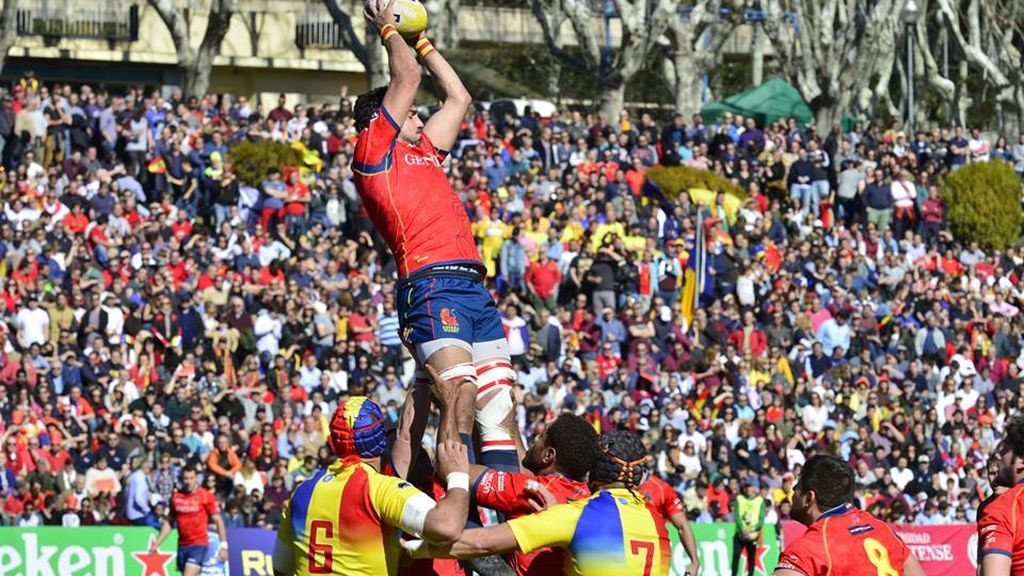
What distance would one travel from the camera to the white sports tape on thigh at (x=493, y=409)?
891cm

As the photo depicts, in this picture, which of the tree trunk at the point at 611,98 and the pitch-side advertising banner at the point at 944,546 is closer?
the pitch-side advertising banner at the point at 944,546

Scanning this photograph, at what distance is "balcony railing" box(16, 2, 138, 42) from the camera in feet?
150

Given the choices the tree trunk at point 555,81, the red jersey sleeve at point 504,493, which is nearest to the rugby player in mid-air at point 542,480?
the red jersey sleeve at point 504,493

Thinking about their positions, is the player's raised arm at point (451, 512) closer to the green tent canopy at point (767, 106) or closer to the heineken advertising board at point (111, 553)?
the heineken advertising board at point (111, 553)

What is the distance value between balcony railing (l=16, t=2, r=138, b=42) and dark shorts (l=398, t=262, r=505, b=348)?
38183 mm

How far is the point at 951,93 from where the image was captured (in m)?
47.7

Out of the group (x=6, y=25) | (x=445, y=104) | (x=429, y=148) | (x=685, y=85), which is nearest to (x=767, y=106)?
(x=685, y=85)

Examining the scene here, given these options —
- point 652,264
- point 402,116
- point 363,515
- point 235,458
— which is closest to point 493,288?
point 652,264

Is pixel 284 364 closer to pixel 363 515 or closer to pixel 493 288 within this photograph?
pixel 493 288

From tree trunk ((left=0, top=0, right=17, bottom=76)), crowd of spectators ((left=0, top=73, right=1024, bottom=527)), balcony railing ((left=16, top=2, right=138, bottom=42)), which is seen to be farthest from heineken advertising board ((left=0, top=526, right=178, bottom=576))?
balcony railing ((left=16, top=2, right=138, bottom=42))

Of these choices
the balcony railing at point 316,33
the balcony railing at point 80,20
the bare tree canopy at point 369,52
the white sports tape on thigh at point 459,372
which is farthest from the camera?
the balcony railing at point 316,33

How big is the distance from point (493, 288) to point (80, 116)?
6.18 m

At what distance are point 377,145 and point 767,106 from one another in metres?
29.0

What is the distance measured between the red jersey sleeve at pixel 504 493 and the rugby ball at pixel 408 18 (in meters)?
2.35
